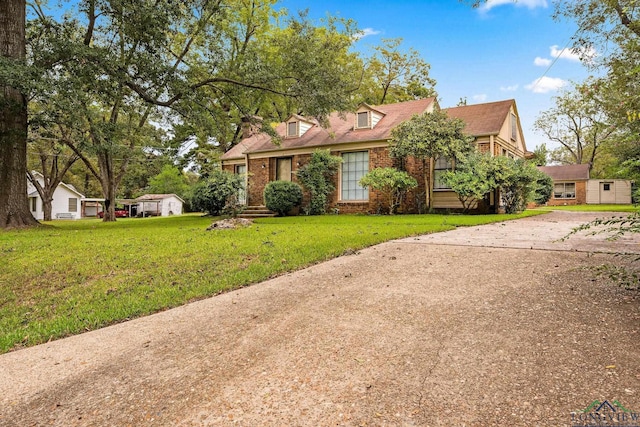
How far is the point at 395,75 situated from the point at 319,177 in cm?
1480

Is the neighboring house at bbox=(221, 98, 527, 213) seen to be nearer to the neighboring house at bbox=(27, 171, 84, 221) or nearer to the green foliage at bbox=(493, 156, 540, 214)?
the green foliage at bbox=(493, 156, 540, 214)

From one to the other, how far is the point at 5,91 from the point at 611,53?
58.9 feet

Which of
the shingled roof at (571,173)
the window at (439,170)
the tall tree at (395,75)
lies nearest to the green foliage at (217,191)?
the window at (439,170)

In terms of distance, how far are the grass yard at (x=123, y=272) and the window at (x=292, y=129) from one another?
11573 mm

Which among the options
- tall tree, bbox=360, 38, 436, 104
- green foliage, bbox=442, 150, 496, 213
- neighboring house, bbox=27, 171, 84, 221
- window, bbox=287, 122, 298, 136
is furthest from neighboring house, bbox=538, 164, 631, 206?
neighboring house, bbox=27, 171, 84, 221

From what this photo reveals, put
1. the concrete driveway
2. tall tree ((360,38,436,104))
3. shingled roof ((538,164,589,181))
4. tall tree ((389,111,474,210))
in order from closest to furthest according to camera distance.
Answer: the concrete driveway, tall tree ((389,111,474,210)), tall tree ((360,38,436,104)), shingled roof ((538,164,589,181))

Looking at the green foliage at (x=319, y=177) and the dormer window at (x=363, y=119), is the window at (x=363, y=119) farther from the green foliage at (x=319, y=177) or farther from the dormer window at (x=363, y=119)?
the green foliage at (x=319, y=177)

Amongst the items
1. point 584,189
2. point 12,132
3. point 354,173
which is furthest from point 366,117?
point 584,189

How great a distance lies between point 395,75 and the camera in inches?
1050

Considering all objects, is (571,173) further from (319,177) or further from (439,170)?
(319,177)

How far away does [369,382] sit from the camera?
1979 mm

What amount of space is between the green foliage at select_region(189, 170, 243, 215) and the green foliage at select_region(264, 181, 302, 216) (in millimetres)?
1537

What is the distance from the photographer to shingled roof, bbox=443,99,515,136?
14.1 metres

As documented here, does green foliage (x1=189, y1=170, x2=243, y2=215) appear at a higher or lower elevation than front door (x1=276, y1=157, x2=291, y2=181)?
lower
